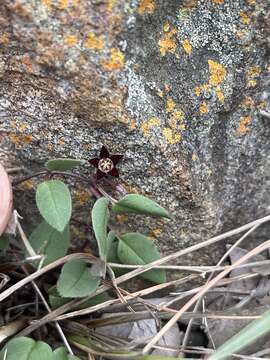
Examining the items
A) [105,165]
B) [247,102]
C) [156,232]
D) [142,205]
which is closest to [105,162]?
[105,165]

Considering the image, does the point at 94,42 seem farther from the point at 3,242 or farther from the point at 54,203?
the point at 3,242

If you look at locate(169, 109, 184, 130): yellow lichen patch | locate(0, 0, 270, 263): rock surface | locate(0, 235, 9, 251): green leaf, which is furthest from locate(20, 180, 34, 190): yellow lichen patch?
locate(169, 109, 184, 130): yellow lichen patch

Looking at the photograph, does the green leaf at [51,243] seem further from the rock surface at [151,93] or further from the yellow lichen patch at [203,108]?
the yellow lichen patch at [203,108]

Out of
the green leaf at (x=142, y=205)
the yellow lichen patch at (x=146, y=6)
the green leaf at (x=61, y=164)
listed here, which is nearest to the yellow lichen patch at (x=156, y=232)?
the green leaf at (x=142, y=205)

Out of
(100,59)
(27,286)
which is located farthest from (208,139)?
(27,286)

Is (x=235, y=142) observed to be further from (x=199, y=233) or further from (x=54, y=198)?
(x=54, y=198)

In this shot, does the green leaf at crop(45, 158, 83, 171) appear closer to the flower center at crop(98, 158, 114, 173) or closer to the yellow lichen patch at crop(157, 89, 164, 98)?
the flower center at crop(98, 158, 114, 173)

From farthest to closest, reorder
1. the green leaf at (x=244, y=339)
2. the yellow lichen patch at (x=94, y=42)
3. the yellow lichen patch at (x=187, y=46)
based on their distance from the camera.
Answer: the yellow lichen patch at (x=187, y=46) < the yellow lichen patch at (x=94, y=42) < the green leaf at (x=244, y=339)
